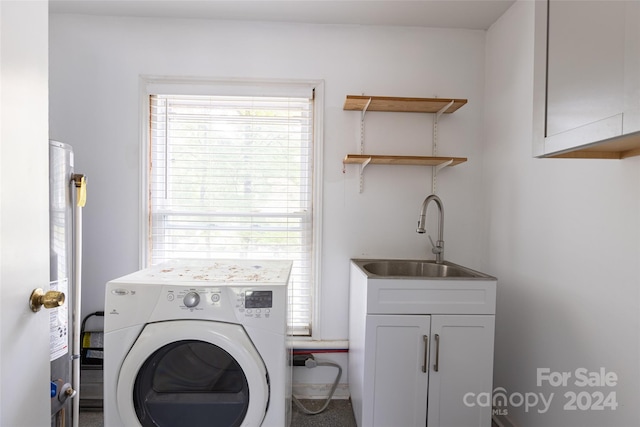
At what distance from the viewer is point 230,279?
1.35 meters

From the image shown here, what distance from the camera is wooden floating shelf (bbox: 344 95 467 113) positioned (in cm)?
185

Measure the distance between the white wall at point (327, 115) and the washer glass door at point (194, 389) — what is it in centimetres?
86

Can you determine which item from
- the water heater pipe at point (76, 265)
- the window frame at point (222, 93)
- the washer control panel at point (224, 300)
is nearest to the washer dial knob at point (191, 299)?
the washer control panel at point (224, 300)

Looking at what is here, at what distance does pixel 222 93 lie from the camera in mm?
2002

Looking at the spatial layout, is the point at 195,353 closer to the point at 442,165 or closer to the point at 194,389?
the point at 194,389

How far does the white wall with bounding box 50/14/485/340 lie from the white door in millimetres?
1263

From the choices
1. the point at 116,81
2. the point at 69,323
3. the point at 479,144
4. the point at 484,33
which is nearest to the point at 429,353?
the point at 479,144

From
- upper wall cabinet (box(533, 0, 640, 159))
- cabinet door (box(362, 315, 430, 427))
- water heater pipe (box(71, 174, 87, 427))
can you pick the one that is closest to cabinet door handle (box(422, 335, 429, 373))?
cabinet door (box(362, 315, 430, 427))

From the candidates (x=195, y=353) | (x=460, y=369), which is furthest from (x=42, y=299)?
(x=460, y=369)

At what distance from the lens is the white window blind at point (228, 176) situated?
203 cm

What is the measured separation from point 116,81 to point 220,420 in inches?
81.9

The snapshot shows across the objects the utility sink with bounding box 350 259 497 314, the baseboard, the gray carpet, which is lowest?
the gray carpet

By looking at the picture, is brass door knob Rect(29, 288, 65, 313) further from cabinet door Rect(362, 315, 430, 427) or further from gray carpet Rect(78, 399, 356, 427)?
gray carpet Rect(78, 399, 356, 427)

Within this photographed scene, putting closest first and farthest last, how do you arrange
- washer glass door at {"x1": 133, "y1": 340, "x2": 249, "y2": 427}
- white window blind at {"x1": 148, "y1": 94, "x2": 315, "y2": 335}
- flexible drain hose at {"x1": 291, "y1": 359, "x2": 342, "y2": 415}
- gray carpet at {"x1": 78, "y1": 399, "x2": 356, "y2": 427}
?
washer glass door at {"x1": 133, "y1": 340, "x2": 249, "y2": 427} < gray carpet at {"x1": 78, "y1": 399, "x2": 356, "y2": 427} < flexible drain hose at {"x1": 291, "y1": 359, "x2": 342, "y2": 415} < white window blind at {"x1": 148, "y1": 94, "x2": 315, "y2": 335}
